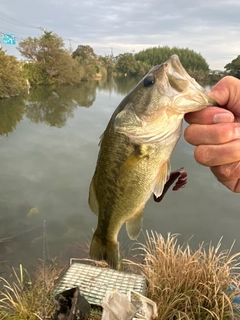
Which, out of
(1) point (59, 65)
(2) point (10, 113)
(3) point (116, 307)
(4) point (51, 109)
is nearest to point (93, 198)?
(3) point (116, 307)

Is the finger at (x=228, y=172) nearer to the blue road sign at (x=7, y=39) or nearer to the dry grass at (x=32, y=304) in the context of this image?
the dry grass at (x=32, y=304)

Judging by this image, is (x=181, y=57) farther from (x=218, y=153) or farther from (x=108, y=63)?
(x=218, y=153)

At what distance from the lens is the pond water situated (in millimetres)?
5492

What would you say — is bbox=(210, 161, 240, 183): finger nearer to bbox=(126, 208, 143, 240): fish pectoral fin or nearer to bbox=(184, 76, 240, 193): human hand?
bbox=(184, 76, 240, 193): human hand

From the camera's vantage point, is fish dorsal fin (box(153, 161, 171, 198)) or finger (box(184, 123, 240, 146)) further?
fish dorsal fin (box(153, 161, 171, 198))

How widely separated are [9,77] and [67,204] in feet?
54.5

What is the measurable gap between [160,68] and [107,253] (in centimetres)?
104

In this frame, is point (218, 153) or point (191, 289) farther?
point (191, 289)

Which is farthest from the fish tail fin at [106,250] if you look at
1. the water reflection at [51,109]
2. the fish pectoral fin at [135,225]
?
the water reflection at [51,109]

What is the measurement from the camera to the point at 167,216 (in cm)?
646

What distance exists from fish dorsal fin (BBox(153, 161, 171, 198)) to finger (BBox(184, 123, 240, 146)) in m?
0.18

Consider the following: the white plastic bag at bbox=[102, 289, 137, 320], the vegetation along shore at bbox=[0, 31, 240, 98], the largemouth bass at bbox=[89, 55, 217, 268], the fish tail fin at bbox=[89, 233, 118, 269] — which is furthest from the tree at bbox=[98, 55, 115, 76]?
the largemouth bass at bbox=[89, 55, 217, 268]

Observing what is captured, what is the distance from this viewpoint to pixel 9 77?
20.7m

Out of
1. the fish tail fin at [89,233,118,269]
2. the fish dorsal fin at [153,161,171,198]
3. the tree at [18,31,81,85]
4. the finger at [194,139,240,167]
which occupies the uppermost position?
the tree at [18,31,81,85]
